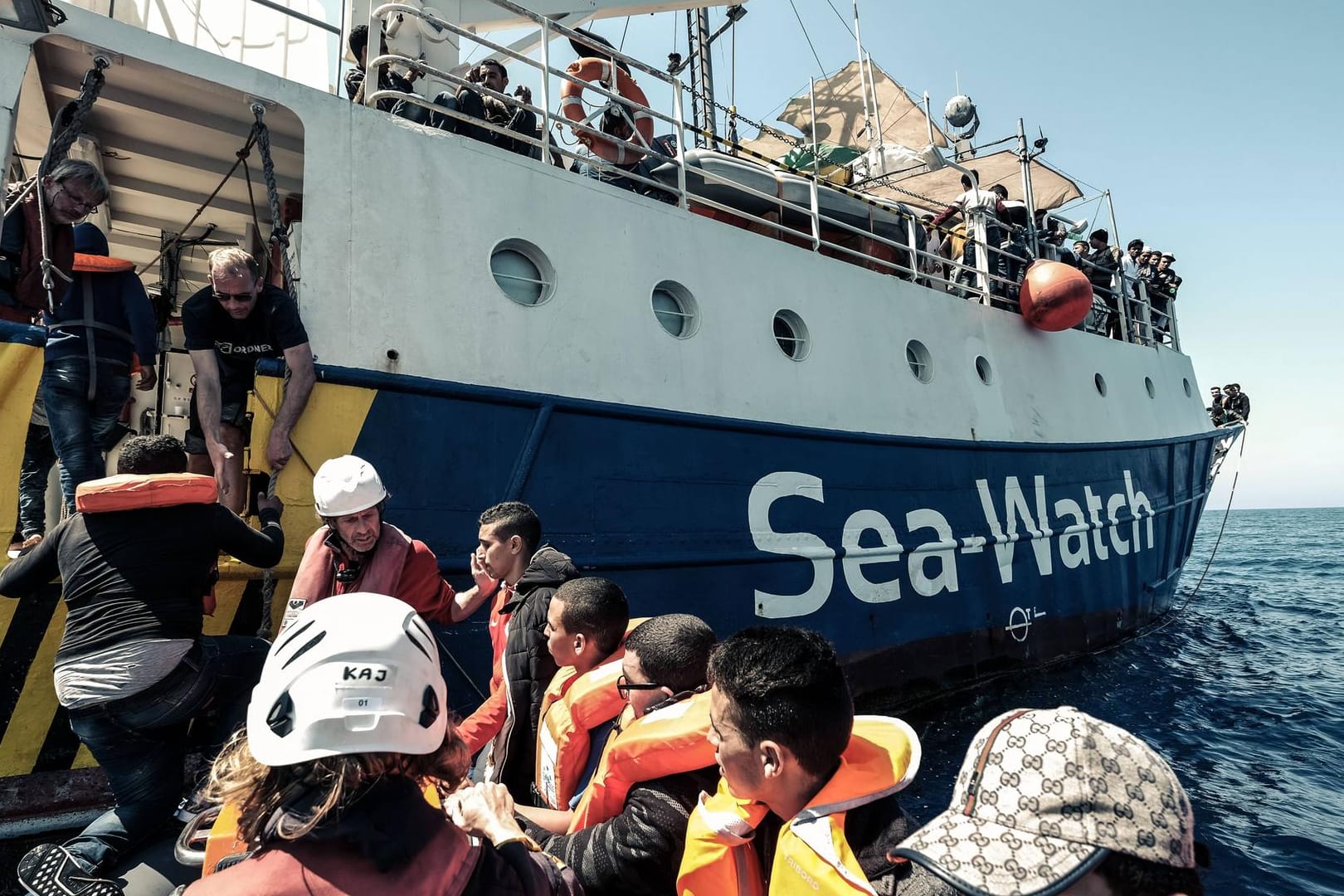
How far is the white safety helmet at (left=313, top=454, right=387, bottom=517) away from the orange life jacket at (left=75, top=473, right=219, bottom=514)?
46 centimetres

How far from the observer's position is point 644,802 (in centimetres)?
176

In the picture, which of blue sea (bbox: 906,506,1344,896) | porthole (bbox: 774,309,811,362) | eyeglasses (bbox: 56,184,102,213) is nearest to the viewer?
eyeglasses (bbox: 56,184,102,213)

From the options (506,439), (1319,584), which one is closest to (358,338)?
(506,439)

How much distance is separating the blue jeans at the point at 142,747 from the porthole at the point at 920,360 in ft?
18.0

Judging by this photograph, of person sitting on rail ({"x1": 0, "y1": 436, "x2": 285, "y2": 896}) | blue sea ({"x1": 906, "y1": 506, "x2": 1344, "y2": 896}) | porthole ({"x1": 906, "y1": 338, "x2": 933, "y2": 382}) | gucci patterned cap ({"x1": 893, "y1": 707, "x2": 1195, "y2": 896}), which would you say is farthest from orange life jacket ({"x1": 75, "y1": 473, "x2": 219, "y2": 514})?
porthole ({"x1": 906, "y1": 338, "x2": 933, "y2": 382})

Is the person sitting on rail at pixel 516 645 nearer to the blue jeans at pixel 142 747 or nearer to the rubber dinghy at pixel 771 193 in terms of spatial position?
the blue jeans at pixel 142 747

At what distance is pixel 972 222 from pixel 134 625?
24.9 feet

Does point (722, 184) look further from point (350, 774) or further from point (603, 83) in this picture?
point (350, 774)

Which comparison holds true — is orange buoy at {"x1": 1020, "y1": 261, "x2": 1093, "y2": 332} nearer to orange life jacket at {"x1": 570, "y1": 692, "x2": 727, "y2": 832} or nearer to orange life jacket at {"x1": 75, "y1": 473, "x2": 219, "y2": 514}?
orange life jacket at {"x1": 570, "y1": 692, "x2": 727, "y2": 832}

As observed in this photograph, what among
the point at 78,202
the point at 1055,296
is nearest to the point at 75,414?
the point at 78,202

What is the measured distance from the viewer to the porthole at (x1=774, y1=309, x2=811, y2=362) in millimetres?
5535

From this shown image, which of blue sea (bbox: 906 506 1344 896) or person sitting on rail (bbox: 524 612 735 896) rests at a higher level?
person sitting on rail (bbox: 524 612 735 896)

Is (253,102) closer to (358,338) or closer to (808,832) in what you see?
(358,338)

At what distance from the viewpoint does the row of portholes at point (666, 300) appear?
14.2ft
